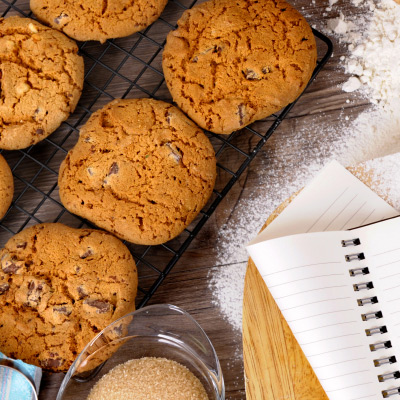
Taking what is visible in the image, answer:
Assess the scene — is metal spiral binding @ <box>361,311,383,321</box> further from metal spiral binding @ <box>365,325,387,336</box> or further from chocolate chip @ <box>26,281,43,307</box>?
chocolate chip @ <box>26,281,43,307</box>

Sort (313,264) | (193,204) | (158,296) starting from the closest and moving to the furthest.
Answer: (313,264) < (193,204) < (158,296)

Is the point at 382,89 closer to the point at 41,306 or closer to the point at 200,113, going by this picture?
the point at 200,113

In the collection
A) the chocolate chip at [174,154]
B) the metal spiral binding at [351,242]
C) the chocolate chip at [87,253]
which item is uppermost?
the chocolate chip at [174,154]

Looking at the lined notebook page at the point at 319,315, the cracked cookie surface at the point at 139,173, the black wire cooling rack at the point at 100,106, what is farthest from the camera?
the black wire cooling rack at the point at 100,106

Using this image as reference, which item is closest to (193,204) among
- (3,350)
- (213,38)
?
(213,38)

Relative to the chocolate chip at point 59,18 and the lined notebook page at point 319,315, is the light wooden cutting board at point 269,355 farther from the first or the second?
the chocolate chip at point 59,18

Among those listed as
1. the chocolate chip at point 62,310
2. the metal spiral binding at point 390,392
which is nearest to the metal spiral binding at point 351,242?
the metal spiral binding at point 390,392

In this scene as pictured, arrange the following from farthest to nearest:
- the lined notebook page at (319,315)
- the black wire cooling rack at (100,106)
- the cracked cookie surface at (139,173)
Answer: the black wire cooling rack at (100,106)
the cracked cookie surface at (139,173)
the lined notebook page at (319,315)

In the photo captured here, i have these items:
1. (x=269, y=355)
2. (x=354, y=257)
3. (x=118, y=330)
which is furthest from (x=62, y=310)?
(x=354, y=257)
